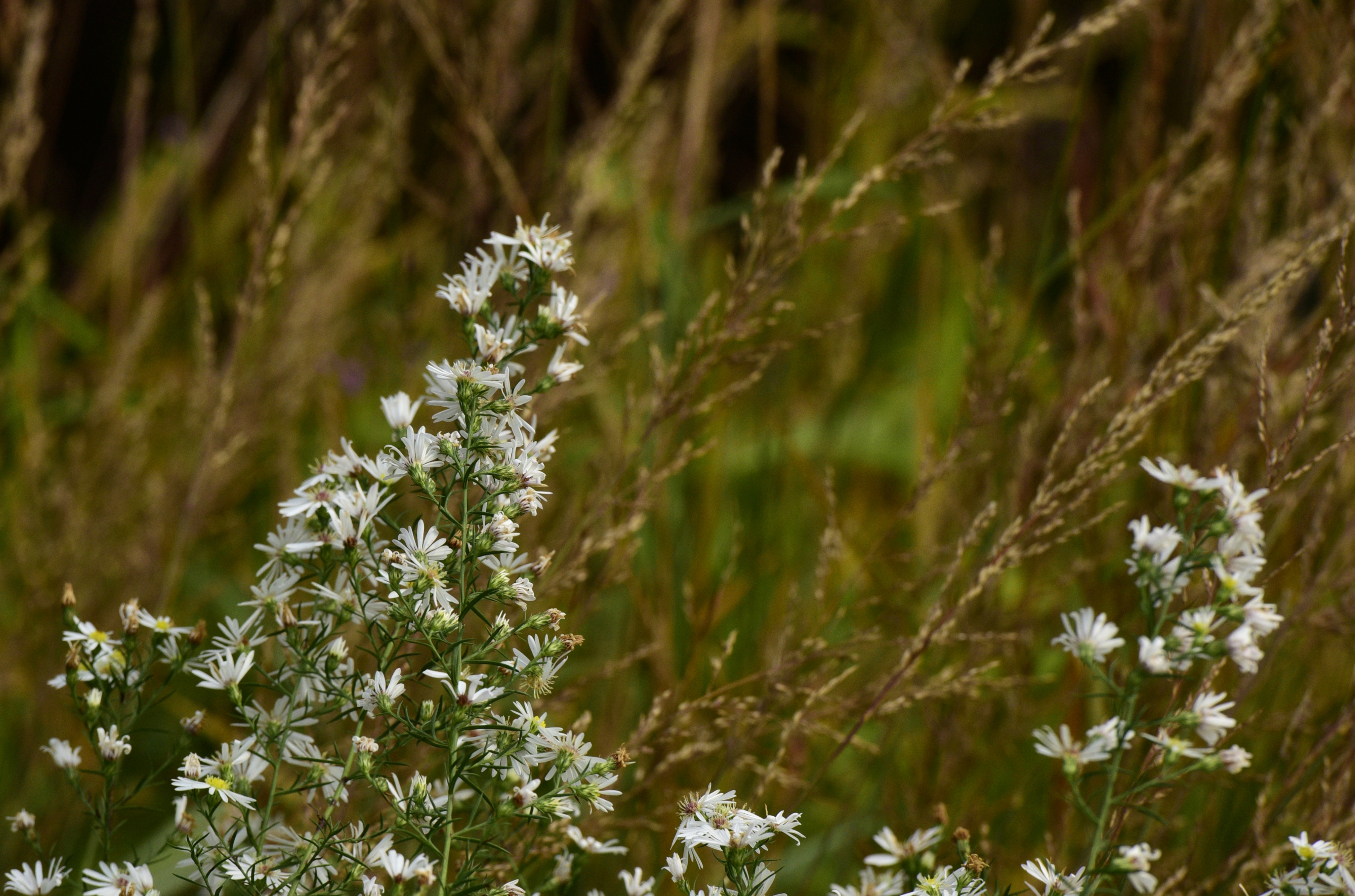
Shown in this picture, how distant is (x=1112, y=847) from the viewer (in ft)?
2.94

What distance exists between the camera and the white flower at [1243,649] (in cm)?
74

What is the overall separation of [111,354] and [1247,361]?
84.3 inches

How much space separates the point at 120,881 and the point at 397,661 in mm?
245

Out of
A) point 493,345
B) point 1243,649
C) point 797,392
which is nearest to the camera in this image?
point 1243,649

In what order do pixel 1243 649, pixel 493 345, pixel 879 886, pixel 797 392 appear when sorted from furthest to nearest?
pixel 797 392, pixel 879 886, pixel 493 345, pixel 1243 649

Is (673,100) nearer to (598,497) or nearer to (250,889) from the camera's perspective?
(598,497)

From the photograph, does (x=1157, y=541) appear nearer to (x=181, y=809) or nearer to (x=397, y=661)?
(x=397, y=661)

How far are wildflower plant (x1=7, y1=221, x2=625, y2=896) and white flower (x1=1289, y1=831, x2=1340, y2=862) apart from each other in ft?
1.61

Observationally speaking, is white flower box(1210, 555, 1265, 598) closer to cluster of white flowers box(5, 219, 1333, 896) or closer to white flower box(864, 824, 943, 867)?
cluster of white flowers box(5, 219, 1333, 896)

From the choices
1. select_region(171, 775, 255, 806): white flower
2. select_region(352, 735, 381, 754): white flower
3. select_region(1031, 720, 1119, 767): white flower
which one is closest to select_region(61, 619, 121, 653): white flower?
select_region(171, 775, 255, 806): white flower

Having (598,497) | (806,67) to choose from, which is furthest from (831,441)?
(806,67)

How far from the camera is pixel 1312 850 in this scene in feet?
2.61

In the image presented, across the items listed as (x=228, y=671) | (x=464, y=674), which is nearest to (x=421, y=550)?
(x=464, y=674)

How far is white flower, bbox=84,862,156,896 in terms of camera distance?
793 mm
